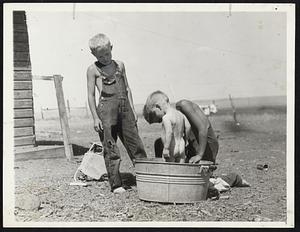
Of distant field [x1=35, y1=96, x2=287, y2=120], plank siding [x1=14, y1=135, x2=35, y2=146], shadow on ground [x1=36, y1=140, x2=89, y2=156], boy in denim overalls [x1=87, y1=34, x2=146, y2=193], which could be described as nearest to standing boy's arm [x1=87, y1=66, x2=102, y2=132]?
boy in denim overalls [x1=87, y1=34, x2=146, y2=193]

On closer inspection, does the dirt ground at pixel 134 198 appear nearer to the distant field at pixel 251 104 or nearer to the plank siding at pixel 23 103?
the distant field at pixel 251 104

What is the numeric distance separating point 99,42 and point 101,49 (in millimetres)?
77

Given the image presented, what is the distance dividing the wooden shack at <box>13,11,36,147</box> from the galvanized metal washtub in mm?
1795

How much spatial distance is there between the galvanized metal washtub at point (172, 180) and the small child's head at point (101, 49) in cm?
97

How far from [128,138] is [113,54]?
813mm

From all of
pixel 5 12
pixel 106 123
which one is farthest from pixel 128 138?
pixel 5 12

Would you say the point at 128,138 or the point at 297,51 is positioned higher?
the point at 297,51

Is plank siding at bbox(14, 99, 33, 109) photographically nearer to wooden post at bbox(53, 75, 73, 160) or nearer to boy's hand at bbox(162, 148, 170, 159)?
wooden post at bbox(53, 75, 73, 160)

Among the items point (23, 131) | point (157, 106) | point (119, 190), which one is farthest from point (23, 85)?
point (157, 106)

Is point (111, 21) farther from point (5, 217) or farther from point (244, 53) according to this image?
point (5, 217)

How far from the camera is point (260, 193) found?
4312 mm

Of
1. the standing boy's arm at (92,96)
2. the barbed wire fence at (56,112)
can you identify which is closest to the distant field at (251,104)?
the barbed wire fence at (56,112)

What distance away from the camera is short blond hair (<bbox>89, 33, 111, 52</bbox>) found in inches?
171

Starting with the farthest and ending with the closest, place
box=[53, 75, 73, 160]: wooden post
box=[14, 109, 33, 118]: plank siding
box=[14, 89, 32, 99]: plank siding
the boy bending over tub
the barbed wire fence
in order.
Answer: box=[14, 109, 33, 118]: plank siding, box=[14, 89, 32, 99]: plank siding, the barbed wire fence, box=[53, 75, 73, 160]: wooden post, the boy bending over tub
